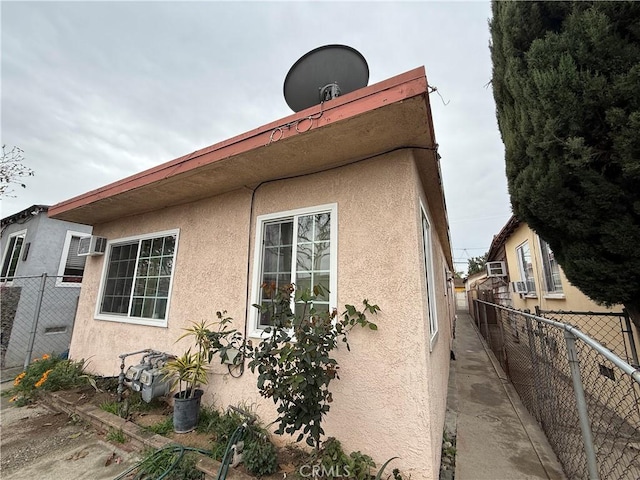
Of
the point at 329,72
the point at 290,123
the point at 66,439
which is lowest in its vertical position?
the point at 66,439

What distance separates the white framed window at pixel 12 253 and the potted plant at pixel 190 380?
10.5 metres

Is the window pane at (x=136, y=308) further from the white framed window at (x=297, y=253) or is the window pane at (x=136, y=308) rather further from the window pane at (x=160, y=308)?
the white framed window at (x=297, y=253)

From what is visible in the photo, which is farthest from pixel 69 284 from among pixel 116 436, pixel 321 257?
pixel 321 257

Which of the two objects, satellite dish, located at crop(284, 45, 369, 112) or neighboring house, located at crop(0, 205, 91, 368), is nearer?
satellite dish, located at crop(284, 45, 369, 112)

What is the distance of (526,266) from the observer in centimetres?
848

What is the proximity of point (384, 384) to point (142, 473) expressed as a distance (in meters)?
2.61

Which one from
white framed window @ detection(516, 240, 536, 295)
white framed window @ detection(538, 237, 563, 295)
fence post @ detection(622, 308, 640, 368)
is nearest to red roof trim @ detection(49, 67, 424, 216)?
fence post @ detection(622, 308, 640, 368)

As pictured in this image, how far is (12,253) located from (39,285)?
310 cm

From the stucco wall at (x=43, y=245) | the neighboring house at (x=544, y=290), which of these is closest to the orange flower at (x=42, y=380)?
the stucco wall at (x=43, y=245)

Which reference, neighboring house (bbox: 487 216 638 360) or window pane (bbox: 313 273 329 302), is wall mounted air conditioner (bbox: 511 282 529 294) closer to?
neighboring house (bbox: 487 216 638 360)

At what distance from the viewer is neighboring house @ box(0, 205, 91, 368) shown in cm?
776

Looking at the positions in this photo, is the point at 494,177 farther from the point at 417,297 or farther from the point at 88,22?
the point at 88,22

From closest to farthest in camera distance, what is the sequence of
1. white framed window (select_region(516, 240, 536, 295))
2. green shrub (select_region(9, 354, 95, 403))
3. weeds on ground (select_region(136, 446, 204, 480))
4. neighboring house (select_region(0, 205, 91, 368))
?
weeds on ground (select_region(136, 446, 204, 480)), green shrub (select_region(9, 354, 95, 403)), neighboring house (select_region(0, 205, 91, 368)), white framed window (select_region(516, 240, 536, 295))
